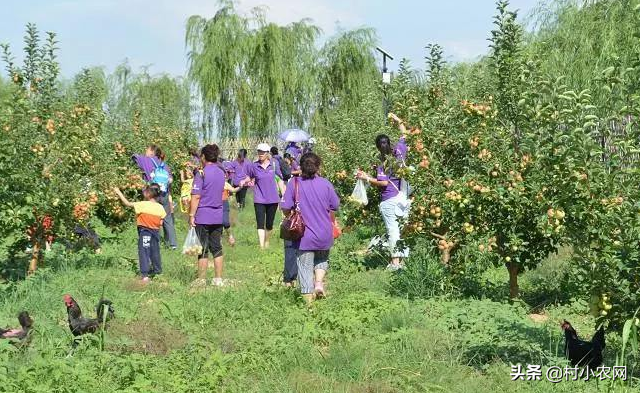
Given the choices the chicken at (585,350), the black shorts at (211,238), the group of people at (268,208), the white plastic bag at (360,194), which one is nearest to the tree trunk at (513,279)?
the group of people at (268,208)

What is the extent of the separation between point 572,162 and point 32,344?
4.21 metres

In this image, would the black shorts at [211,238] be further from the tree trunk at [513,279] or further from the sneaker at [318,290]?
the tree trunk at [513,279]

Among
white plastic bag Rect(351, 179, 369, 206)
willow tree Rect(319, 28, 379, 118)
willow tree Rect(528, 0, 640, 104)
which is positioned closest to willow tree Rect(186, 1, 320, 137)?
willow tree Rect(319, 28, 379, 118)

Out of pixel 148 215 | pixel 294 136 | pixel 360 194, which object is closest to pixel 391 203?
pixel 360 194

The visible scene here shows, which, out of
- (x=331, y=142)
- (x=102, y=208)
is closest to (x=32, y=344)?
(x=102, y=208)

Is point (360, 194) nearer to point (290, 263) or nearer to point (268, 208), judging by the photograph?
point (290, 263)

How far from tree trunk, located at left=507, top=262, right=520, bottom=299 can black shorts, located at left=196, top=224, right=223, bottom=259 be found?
11.5 ft

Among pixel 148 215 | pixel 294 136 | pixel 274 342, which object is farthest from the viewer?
pixel 294 136

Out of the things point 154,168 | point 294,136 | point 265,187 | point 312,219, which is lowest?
point 312,219

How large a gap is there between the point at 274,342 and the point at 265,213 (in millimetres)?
7075

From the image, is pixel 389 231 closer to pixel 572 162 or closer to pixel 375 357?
pixel 375 357

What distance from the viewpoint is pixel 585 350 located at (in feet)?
17.5

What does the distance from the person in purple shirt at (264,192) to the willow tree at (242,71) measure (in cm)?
1529

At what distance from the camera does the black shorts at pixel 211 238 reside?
31.2ft
